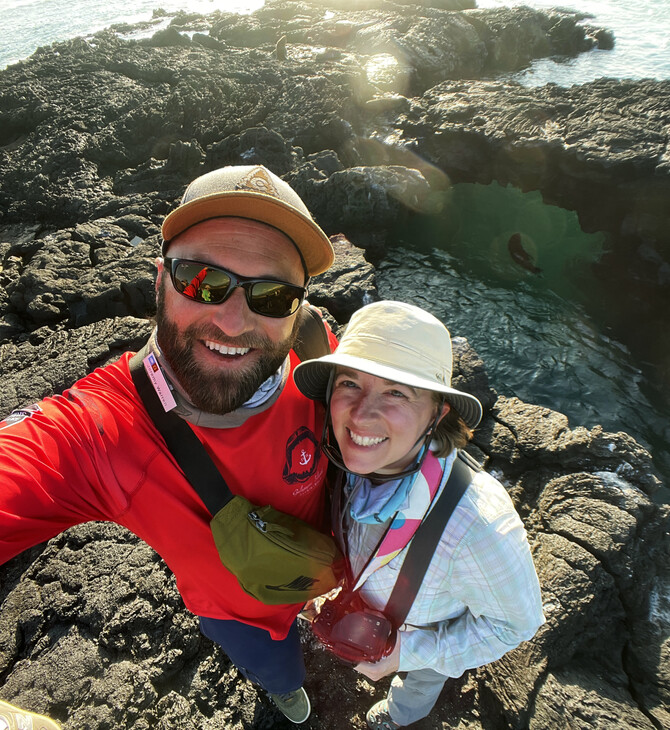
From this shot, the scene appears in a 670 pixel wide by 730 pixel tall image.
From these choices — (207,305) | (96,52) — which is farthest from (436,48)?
(207,305)

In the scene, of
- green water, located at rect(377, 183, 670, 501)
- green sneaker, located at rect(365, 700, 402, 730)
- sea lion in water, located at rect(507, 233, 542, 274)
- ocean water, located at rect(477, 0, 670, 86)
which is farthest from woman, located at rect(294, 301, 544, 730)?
ocean water, located at rect(477, 0, 670, 86)

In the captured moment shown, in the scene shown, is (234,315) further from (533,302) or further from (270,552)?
(533,302)

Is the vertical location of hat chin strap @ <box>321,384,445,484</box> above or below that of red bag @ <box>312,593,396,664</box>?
above

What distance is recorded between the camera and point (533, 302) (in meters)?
8.45

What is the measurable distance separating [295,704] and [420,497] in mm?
1976

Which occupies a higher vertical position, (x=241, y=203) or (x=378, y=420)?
(x=241, y=203)

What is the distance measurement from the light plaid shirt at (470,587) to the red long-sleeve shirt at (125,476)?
1.98 ft

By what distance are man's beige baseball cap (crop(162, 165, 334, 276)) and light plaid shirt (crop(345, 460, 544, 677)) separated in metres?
1.43

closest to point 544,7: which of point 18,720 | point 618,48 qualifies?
point 618,48

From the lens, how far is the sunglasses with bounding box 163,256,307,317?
189 centimetres

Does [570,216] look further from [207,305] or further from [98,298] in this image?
[207,305]

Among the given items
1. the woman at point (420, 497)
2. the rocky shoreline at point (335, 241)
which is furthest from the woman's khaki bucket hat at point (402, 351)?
the rocky shoreline at point (335, 241)

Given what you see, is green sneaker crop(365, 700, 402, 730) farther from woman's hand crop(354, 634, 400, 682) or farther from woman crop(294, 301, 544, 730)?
woman crop(294, 301, 544, 730)

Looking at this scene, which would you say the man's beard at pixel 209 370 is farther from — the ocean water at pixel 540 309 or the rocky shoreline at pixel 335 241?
the ocean water at pixel 540 309
